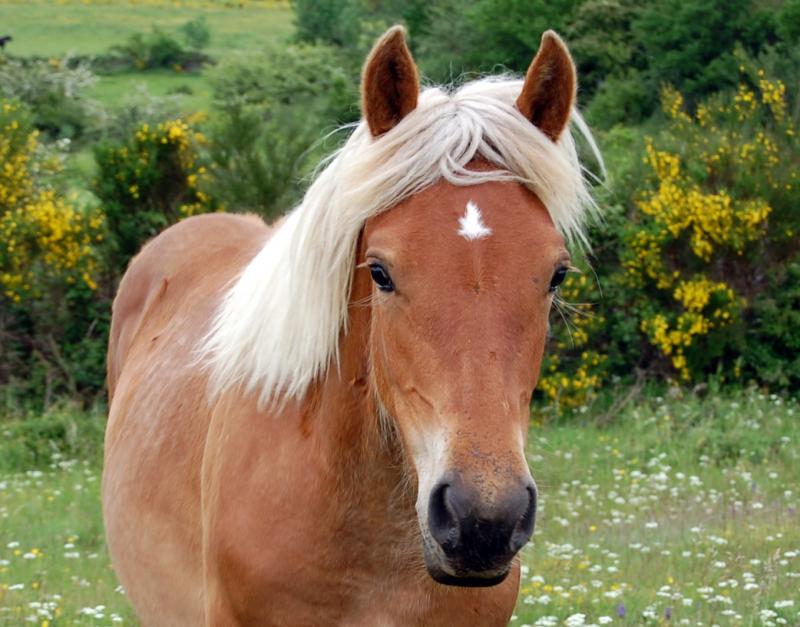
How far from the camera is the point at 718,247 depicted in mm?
10711

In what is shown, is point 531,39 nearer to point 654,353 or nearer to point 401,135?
point 654,353

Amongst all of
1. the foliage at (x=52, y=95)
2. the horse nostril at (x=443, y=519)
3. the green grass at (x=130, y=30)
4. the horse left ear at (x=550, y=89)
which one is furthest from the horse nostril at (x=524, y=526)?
the green grass at (x=130, y=30)

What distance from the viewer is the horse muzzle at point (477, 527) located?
7.56 feet

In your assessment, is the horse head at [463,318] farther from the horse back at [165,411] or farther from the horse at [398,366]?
the horse back at [165,411]

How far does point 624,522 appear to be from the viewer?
696cm

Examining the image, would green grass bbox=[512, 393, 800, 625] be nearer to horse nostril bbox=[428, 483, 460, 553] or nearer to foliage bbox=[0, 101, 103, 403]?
Answer: horse nostril bbox=[428, 483, 460, 553]

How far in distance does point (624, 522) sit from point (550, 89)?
4.53 m

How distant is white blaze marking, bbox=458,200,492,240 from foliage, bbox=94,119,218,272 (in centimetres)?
859

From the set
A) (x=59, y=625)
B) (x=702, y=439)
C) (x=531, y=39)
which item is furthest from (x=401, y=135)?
(x=531, y=39)

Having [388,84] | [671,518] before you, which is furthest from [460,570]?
[671,518]

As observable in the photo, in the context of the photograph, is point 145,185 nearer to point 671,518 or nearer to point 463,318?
point 671,518

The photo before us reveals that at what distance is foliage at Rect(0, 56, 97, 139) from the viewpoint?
2669 centimetres

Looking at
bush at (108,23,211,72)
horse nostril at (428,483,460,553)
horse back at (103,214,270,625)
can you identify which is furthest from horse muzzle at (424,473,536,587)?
bush at (108,23,211,72)

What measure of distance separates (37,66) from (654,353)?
21.4 metres
